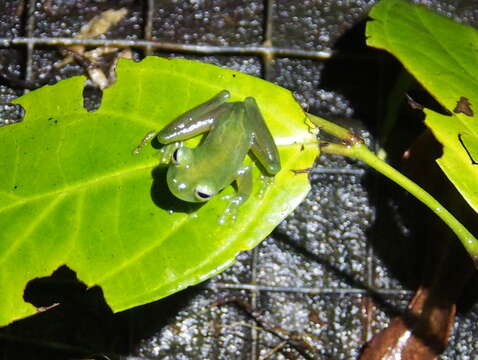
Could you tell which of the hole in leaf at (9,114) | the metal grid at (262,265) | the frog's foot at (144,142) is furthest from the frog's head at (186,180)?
the hole in leaf at (9,114)

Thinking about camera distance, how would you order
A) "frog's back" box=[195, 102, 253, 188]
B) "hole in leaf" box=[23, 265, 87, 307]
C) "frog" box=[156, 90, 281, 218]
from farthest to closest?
"hole in leaf" box=[23, 265, 87, 307]
"frog's back" box=[195, 102, 253, 188]
"frog" box=[156, 90, 281, 218]

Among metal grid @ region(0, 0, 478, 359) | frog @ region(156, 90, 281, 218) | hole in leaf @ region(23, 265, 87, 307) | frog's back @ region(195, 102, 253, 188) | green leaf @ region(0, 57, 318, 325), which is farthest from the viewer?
metal grid @ region(0, 0, 478, 359)

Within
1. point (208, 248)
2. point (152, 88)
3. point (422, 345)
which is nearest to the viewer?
point (208, 248)

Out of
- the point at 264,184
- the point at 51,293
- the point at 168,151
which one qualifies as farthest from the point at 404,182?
the point at 51,293

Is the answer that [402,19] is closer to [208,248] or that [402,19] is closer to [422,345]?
[208,248]

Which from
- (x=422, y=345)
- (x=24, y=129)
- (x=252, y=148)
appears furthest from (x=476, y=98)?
(x=24, y=129)

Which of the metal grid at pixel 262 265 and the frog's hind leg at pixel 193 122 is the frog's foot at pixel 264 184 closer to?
the frog's hind leg at pixel 193 122

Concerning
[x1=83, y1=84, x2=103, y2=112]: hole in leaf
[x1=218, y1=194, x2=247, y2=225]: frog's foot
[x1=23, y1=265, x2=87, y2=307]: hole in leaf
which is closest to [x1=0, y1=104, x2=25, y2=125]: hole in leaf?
[x1=83, y1=84, x2=103, y2=112]: hole in leaf

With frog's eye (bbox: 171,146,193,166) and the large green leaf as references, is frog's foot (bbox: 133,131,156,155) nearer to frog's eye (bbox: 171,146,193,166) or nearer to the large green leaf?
frog's eye (bbox: 171,146,193,166)
